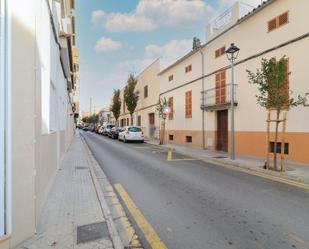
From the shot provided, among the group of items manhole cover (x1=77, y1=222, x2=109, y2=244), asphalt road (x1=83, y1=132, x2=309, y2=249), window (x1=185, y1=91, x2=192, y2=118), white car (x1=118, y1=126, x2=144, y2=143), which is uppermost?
window (x1=185, y1=91, x2=192, y2=118)

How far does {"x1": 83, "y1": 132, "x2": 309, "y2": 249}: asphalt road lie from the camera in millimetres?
3963

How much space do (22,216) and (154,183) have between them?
14.7ft

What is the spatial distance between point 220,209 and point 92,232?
2.58 metres

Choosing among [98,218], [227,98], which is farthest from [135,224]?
[227,98]

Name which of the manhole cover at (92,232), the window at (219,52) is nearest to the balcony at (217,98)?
the window at (219,52)

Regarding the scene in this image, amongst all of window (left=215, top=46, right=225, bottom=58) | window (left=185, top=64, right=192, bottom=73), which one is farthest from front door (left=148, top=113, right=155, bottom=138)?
window (left=215, top=46, right=225, bottom=58)

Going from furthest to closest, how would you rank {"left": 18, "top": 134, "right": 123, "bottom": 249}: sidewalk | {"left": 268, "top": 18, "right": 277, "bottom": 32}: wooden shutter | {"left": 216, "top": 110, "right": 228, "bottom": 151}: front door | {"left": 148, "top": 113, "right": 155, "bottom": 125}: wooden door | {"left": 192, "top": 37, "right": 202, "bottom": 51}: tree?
{"left": 148, "top": 113, "right": 155, "bottom": 125}: wooden door
{"left": 192, "top": 37, "right": 202, "bottom": 51}: tree
{"left": 216, "top": 110, "right": 228, "bottom": 151}: front door
{"left": 268, "top": 18, "right": 277, "bottom": 32}: wooden shutter
{"left": 18, "top": 134, "right": 123, "bottom": 249}: sidewalk

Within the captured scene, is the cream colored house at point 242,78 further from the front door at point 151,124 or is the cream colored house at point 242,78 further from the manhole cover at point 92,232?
the manhole cover at point 92,232

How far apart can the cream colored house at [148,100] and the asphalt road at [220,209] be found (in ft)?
69.8

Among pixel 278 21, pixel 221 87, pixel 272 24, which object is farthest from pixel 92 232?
pixel 221 87

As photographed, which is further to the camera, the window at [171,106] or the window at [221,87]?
the window at [171,106]

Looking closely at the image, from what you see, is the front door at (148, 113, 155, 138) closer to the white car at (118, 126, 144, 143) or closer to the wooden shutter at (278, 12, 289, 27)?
the white car at (118, 126, 144, 143)

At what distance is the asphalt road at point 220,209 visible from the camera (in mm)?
3963

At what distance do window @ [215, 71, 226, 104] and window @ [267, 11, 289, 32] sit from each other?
415 cm
